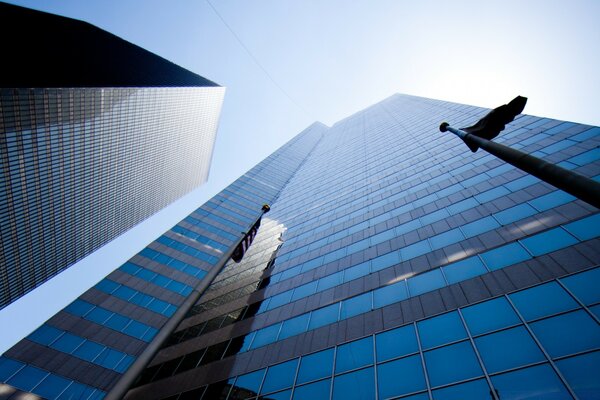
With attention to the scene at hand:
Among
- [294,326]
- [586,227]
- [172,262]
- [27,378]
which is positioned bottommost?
[172,262]

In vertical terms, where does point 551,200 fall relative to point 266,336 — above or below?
above

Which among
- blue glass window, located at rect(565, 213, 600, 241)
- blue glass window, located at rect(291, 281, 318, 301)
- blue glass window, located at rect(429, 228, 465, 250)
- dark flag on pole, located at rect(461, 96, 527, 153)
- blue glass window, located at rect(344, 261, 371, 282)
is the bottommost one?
blue glass window, located at rect(291, 281, 318, 301)

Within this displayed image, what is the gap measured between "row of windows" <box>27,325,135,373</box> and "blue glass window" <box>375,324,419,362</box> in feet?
82.6

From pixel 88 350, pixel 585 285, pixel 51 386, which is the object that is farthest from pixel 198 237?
pixel 585 285

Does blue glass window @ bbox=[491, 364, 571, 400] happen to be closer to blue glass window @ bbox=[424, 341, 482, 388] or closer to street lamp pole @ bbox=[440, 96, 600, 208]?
blue glass window @ bbox=[424, 341, 482, 388]

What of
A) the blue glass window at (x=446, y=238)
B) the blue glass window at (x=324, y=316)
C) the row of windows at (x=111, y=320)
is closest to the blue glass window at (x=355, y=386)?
the blue glass window at (x=324, y=316)

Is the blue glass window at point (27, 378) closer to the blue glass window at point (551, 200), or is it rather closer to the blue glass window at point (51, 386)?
the blue glass window at point (51, 386)

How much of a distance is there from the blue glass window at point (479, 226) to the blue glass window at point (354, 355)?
9.53 meters

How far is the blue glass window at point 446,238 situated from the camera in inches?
847

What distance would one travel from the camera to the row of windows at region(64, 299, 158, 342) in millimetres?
33969

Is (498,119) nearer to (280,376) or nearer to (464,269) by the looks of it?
(464,269)

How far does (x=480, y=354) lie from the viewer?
13094 mm

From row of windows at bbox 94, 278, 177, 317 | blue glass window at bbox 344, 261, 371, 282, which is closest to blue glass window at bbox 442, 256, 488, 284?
blue glass window at bbox 344, 261, 371, 282

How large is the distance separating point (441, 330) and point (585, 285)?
19.4 ft
